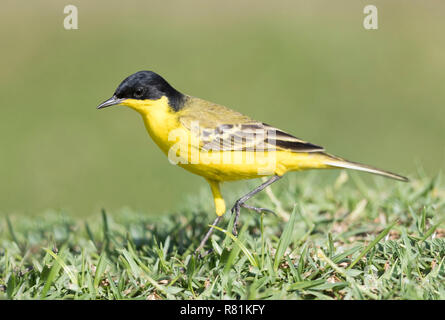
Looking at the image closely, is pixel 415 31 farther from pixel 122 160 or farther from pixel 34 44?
pixel 34 44

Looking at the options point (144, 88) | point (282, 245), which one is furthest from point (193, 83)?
point (282, 245)

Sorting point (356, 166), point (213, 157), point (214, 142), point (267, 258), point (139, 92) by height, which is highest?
point (139, 92)

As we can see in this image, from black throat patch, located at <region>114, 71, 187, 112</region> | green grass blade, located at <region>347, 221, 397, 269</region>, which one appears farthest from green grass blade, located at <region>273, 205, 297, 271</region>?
black throat patch, located at <region>114, 71, 187, 112</region>

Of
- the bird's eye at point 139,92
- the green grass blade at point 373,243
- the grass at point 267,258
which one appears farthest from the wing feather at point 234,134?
the green grass blade at point 373,243

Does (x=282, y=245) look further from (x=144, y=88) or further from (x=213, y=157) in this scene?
(x=144, y=88)

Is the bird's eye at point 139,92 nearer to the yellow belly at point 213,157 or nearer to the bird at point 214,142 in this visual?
the bird at point 214,142

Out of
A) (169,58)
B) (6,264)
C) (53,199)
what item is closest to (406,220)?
(6,264)
